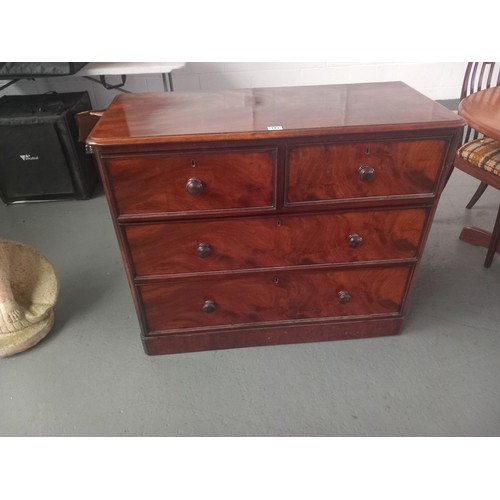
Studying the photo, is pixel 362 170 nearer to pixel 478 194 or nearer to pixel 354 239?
pixel 354 239

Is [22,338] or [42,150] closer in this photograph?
[22,338]

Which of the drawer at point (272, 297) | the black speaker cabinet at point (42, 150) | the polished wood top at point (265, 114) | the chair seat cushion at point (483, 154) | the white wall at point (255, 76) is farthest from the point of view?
the white wall at point (255, 76)

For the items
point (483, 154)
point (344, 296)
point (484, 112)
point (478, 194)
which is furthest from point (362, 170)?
point (478, 194)

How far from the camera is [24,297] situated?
1.77 meters

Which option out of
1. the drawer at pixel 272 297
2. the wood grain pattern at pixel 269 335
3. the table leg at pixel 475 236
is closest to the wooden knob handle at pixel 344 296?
the drawer at pixel 272 297

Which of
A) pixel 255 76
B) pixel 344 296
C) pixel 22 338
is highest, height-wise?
pixel 255 76

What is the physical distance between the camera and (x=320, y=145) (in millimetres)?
1200

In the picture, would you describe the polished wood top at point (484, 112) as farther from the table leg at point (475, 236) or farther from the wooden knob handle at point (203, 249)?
the wooden knob handle at point (203, 249)

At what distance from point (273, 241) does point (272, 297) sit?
27 cm

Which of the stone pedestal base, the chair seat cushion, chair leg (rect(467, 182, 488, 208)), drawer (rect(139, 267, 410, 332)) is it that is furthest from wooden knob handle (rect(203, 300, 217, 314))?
chair leg (rect(467, 182, 488, 208))

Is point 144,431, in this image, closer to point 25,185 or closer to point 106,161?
point 106,161

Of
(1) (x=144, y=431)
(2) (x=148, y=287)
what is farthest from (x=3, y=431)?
(2) (x=148, y=287)

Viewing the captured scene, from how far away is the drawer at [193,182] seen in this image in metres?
1.19

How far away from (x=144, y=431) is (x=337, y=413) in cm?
69
